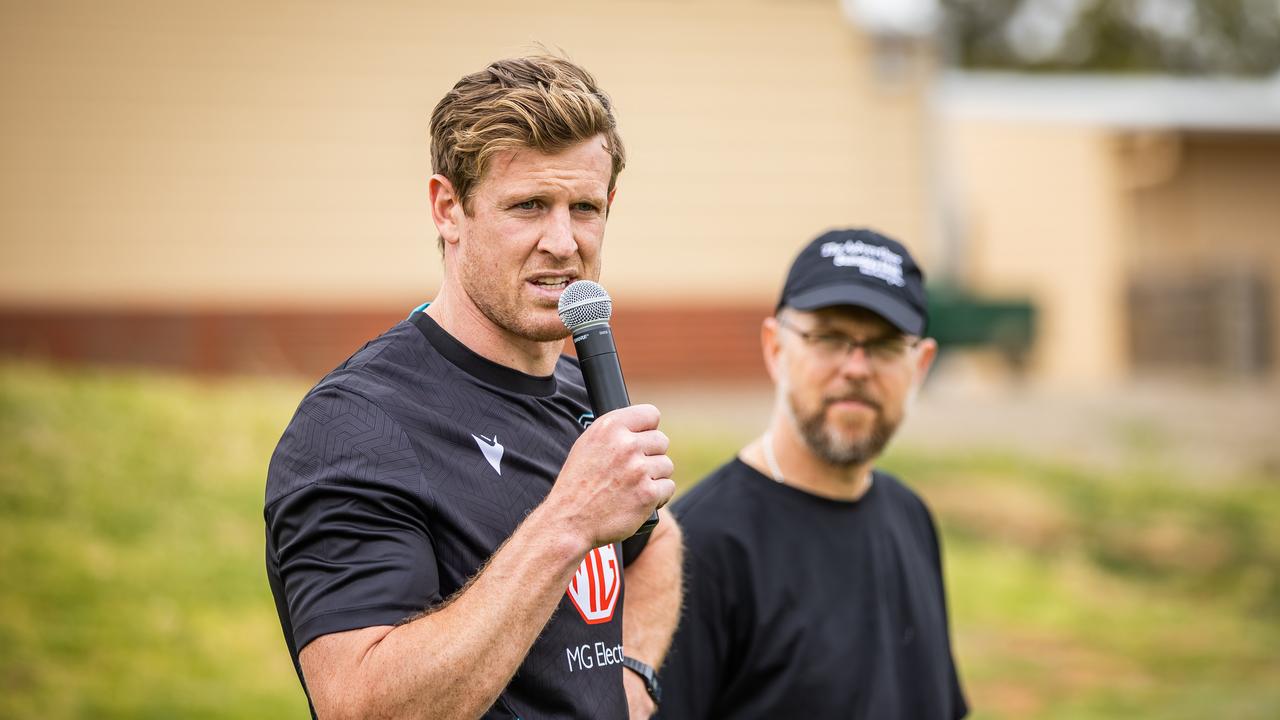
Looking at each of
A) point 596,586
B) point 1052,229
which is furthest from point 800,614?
point 1052,229

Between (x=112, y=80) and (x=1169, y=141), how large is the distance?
1562cm

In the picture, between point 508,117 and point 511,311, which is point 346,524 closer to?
point 511,311

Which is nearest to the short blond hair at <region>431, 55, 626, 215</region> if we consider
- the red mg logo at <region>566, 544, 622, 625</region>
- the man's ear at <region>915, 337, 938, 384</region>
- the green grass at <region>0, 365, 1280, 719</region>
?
the red mg logo at <region>566, 544, 622, 625</region>

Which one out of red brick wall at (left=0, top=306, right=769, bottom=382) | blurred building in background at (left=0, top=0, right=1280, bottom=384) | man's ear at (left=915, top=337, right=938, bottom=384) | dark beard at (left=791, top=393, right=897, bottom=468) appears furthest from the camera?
blurred building in background at (left=0, top=0, right=1280, bottom=384)

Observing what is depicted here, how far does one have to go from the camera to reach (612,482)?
2.05 metres

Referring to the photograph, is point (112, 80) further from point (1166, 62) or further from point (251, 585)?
point (1166, 62)

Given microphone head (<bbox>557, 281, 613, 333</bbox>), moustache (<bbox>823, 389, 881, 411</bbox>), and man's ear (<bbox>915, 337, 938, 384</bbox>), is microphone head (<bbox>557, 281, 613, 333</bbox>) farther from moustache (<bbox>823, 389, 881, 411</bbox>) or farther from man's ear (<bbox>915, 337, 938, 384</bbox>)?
man's ear (<bbox>915, 337, 938, 384</bbox>)

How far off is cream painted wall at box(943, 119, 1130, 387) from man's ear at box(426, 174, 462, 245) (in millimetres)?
19701

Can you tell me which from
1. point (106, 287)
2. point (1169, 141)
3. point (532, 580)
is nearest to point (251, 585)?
point (106, 287)

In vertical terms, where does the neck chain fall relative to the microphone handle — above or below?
below

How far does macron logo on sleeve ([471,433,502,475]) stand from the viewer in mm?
2285

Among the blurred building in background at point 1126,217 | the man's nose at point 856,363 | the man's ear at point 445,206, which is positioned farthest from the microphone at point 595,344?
the blurred building in background at point 1126,217

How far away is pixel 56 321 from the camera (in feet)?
44.3

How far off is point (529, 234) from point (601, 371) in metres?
0.29
